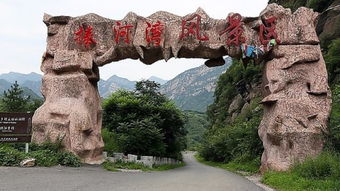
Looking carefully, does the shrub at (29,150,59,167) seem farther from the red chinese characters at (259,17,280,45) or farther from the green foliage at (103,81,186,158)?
the red chinese characters at (259,17,280,45)

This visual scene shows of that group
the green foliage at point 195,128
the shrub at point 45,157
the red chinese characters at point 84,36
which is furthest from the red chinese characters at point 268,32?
the green foliage at point 195,128

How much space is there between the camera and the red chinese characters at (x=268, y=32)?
1063cm

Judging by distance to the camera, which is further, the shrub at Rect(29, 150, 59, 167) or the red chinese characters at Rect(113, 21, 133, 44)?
the red chinese characters at Rect(113, 21, 133, 44)

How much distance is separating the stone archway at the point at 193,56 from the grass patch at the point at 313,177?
1487 millimetres

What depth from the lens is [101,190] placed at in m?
5.36

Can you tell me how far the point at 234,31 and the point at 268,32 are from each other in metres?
0.98

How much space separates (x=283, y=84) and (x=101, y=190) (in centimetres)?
665

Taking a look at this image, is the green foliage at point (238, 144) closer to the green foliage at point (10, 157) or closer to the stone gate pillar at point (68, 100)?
the stone gate pillar at point (68, 100)

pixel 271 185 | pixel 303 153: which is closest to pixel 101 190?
pixel 271 185

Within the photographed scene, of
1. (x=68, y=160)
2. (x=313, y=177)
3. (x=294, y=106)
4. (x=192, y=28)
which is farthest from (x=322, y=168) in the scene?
(x=68, y=160)

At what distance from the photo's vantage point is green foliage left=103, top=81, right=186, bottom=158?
48.3 ft

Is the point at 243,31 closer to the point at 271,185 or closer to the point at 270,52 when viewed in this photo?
the point at 270,52

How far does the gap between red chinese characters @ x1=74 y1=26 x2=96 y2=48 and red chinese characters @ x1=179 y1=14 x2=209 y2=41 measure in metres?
2.73

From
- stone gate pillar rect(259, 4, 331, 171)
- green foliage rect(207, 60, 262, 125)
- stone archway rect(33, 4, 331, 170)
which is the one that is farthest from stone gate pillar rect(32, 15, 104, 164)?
green foliage rect(207, 60, 262, 125)
